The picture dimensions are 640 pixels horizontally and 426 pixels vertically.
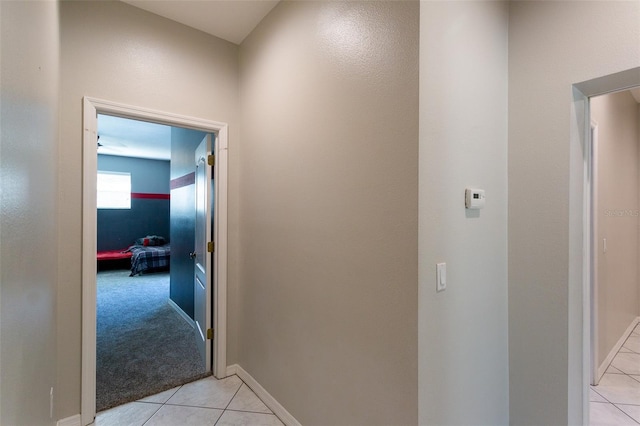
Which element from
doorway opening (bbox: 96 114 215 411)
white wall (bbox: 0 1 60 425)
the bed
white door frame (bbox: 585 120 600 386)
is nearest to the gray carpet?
doorway opening (bbox: 96 114 215 411)

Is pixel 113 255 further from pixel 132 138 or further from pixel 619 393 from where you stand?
pixel 619 393

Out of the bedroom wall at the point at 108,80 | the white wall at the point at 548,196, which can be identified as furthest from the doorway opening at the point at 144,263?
the white wall at the point at 548,196

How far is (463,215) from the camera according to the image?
143 cm

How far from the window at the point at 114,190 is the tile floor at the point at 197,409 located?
Result: 676 centimetres

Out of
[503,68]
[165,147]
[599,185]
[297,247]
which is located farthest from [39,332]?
[165,147]

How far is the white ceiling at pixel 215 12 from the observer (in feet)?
6.78

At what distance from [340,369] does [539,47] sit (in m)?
2.08

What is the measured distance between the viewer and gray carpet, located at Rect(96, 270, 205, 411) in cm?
236

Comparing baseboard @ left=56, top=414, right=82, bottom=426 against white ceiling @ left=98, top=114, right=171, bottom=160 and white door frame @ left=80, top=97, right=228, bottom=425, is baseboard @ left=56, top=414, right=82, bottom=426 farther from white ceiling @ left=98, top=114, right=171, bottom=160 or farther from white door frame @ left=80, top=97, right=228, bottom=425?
white ceiling @ left=98, top=114, right=171, bottom=160

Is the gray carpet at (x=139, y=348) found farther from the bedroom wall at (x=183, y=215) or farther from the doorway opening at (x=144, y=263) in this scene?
the bedroom wall at (x=183, y=215)

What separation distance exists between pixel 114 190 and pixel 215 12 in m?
7.10

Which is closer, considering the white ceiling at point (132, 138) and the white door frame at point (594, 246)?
the white door frame at point (594, 246)

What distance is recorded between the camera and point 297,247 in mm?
1890

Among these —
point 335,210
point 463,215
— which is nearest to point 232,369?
point 335,210
